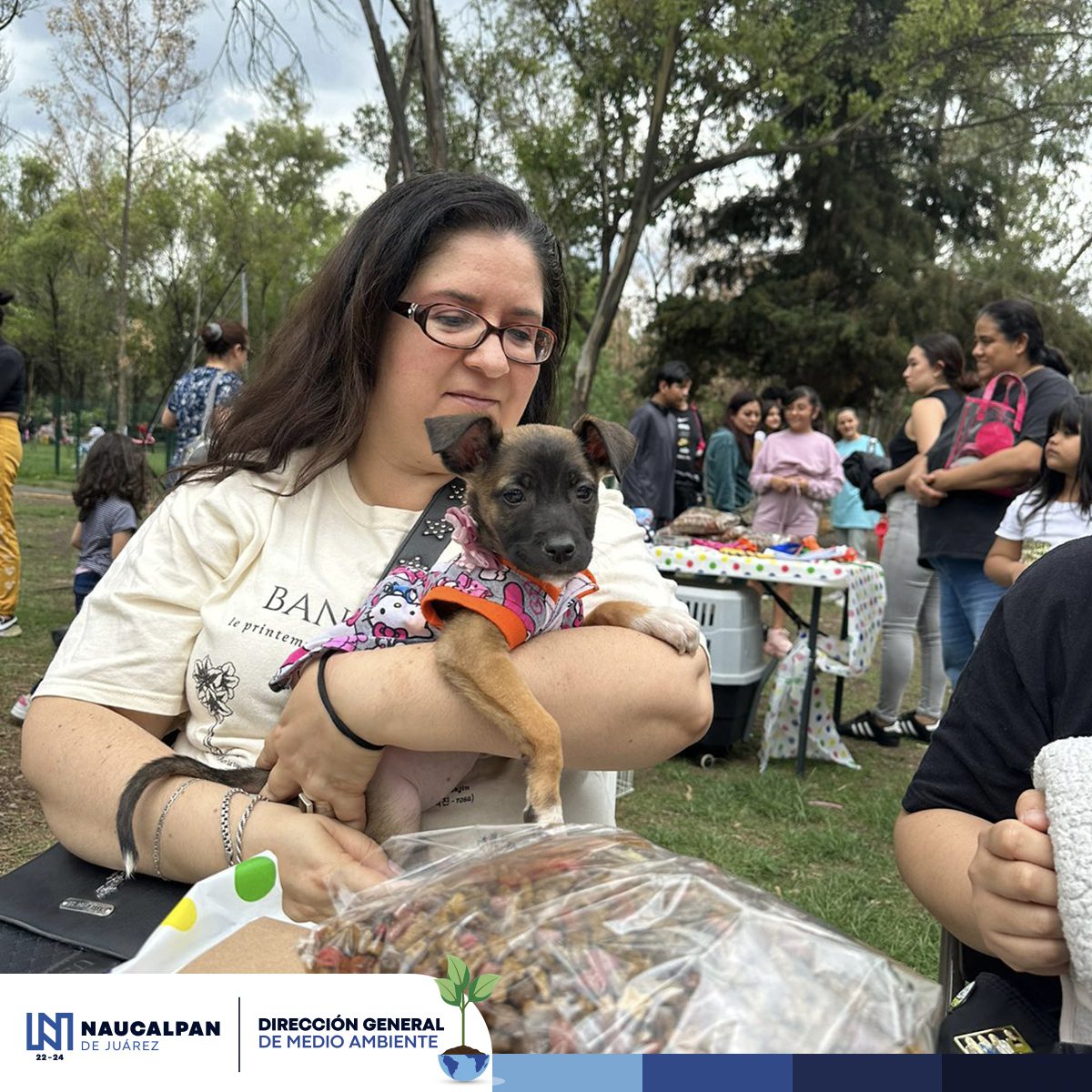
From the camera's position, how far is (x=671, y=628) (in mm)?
1751

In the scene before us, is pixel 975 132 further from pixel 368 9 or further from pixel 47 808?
pixel 47 808

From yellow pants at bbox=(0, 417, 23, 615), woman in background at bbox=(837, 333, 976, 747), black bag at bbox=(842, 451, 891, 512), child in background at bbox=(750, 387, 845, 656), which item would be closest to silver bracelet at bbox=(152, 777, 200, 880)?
woman in background at bbox=(837, 333, 976, 747)

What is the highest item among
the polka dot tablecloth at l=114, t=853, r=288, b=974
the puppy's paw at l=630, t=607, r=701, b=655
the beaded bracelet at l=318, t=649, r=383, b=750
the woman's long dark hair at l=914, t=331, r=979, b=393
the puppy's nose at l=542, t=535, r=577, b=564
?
the woman's long dark hair at l=914, t=331, r=979, b=393

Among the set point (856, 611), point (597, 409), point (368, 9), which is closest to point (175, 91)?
point (368, 9)

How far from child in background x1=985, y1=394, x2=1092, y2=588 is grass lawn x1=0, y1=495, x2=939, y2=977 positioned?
5.04 feet

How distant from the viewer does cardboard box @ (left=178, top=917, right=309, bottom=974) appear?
3.55 ft

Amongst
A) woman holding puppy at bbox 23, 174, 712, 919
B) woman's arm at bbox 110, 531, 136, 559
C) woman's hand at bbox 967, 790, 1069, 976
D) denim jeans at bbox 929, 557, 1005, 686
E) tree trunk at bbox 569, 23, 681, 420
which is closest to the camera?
woman's hand at bbox 967, 790, 1069, 976

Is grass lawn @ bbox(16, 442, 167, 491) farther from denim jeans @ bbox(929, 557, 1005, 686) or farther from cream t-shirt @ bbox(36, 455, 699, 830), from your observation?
cream t-shirt @ bbox(36, 455, 699, 830)

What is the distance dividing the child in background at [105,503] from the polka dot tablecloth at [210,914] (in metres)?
6.51

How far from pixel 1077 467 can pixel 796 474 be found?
4606 mm

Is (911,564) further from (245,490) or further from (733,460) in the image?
(245,490)

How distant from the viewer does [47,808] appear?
1778mm

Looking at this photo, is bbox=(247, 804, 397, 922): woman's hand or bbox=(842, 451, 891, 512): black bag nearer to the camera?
bbox=(247, 804, 397, 922): woman's hand

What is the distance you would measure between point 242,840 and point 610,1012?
87cm
